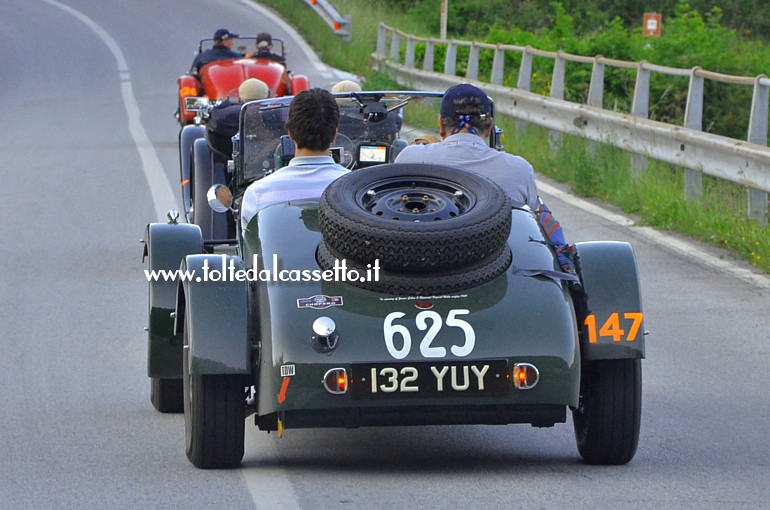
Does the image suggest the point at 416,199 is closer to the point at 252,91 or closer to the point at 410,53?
the point at 252,91

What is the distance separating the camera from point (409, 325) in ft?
18.9

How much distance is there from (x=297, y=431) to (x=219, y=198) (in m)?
1.40

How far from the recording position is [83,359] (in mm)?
8375

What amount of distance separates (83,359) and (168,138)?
12.5m

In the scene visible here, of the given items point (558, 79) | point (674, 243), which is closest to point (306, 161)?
point (674, 243)

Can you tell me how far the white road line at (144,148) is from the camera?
14727mm

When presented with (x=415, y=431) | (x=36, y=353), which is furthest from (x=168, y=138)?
(x=415, y=431)

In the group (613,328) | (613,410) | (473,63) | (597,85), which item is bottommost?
(473,63)

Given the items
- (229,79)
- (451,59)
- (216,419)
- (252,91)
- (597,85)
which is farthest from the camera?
(451,59)

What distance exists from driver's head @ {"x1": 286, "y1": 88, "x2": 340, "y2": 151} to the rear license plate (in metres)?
1.47

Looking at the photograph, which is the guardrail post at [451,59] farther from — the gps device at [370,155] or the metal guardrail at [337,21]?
the gps device at [370,155]

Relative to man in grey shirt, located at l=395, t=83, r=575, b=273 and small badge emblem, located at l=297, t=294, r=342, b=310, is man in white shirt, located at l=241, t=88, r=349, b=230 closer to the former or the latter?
man in grey shirt, located at l=395, t=83, r=575, b=273

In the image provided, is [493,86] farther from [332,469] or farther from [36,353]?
[332,469]

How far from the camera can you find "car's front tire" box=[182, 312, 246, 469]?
5832 millimetres
